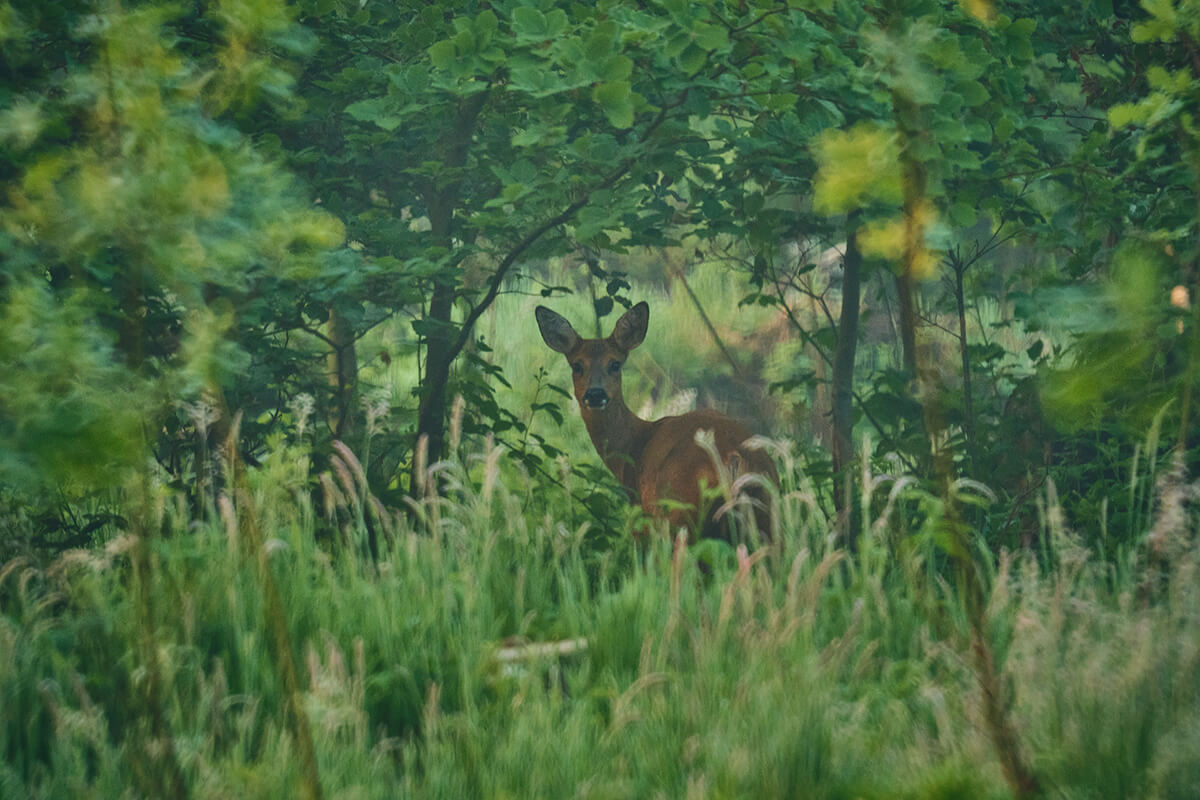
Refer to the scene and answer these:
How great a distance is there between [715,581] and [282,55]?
103 inches

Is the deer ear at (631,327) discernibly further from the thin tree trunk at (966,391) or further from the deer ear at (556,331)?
the thin tree trunk at (966,391)

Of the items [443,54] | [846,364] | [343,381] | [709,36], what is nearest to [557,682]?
[709,36]

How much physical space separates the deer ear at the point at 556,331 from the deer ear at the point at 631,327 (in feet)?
0.78

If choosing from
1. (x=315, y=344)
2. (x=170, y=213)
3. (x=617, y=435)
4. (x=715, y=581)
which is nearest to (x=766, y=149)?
(x=617, y=435)

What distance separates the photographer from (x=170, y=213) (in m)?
2.20

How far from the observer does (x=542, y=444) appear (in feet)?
17.4

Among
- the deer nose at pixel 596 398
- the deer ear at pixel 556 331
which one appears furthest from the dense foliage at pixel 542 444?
the deer nose at pixel 596 398

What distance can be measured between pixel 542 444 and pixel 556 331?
1546 millimetres

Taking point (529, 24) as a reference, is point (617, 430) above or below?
below

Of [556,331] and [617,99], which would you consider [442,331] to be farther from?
[617,99]

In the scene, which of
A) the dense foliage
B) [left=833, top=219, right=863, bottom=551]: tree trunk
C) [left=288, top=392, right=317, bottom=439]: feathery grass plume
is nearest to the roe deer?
the dense foliage

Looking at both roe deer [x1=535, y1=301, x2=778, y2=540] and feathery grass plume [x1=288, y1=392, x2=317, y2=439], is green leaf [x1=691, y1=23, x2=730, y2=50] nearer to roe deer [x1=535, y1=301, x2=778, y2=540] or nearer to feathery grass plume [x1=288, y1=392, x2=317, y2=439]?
roe deer [x1=535, y1=301, x2=778, y2=540]

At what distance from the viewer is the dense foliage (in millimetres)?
2232

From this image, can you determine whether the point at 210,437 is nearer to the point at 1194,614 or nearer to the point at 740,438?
the point at 740,438
